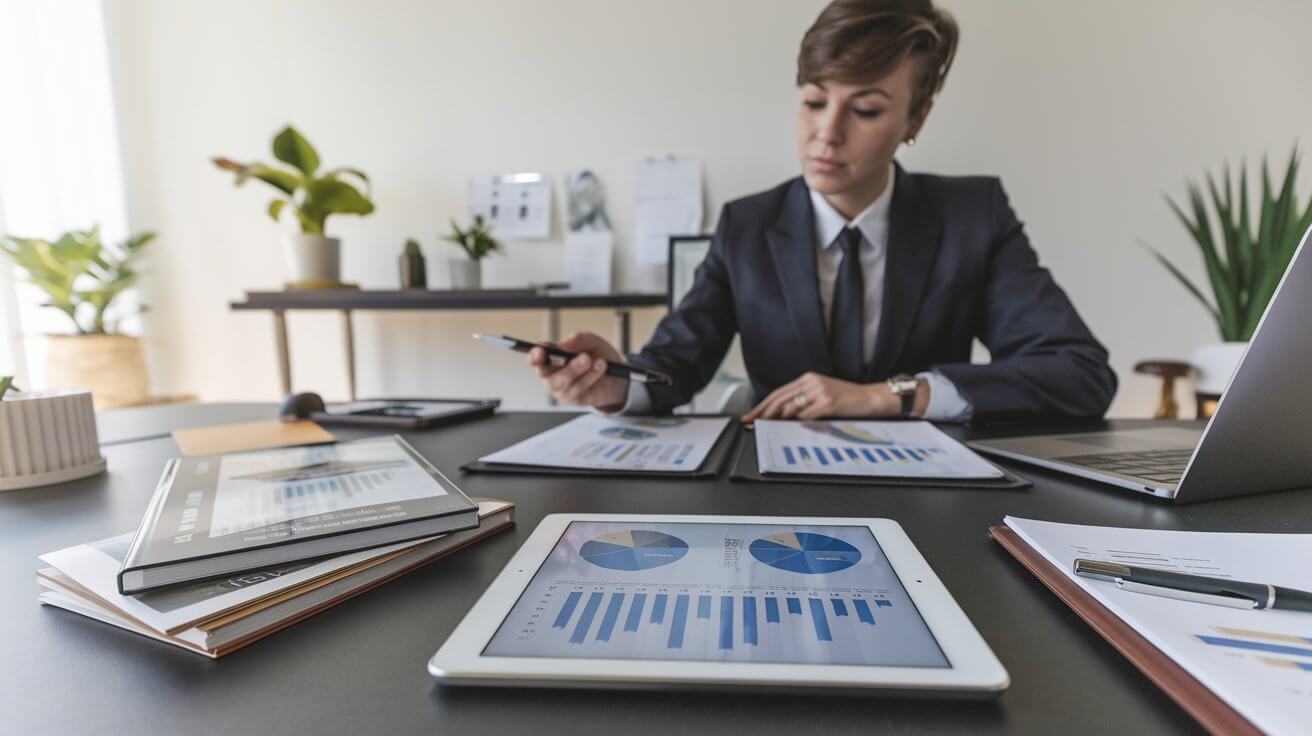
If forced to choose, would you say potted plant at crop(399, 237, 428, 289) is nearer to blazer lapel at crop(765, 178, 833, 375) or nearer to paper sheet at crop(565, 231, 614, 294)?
paper sheet at crop(565, 231, 614, 294)

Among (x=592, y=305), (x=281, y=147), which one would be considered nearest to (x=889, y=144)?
(x=592, y=305)

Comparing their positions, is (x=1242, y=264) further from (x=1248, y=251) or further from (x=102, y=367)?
(x=102, y=367)

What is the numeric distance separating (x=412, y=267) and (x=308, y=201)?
1.21ft

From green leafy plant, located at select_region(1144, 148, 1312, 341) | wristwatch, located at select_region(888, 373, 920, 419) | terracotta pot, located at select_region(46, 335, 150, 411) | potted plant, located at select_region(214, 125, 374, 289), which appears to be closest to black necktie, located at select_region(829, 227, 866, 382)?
wristwatch, located at select_region(888, 373, 920, 419)

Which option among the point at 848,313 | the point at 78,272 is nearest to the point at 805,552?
the point at 848,313

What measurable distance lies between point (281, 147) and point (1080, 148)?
2.40 m

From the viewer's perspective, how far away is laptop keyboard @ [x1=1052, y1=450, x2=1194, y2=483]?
0.47 meters

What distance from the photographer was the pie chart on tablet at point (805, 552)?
0.30m

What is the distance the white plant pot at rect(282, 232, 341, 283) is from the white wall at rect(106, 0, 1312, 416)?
287 mm

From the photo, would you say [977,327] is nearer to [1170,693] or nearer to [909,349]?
[909,349]

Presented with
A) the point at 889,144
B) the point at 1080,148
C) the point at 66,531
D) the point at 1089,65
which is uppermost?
the point at 1089,65

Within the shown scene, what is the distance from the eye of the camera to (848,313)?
109 cm

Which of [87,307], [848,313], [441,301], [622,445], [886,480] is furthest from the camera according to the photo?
[87,307]

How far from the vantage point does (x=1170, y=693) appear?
20 cm
